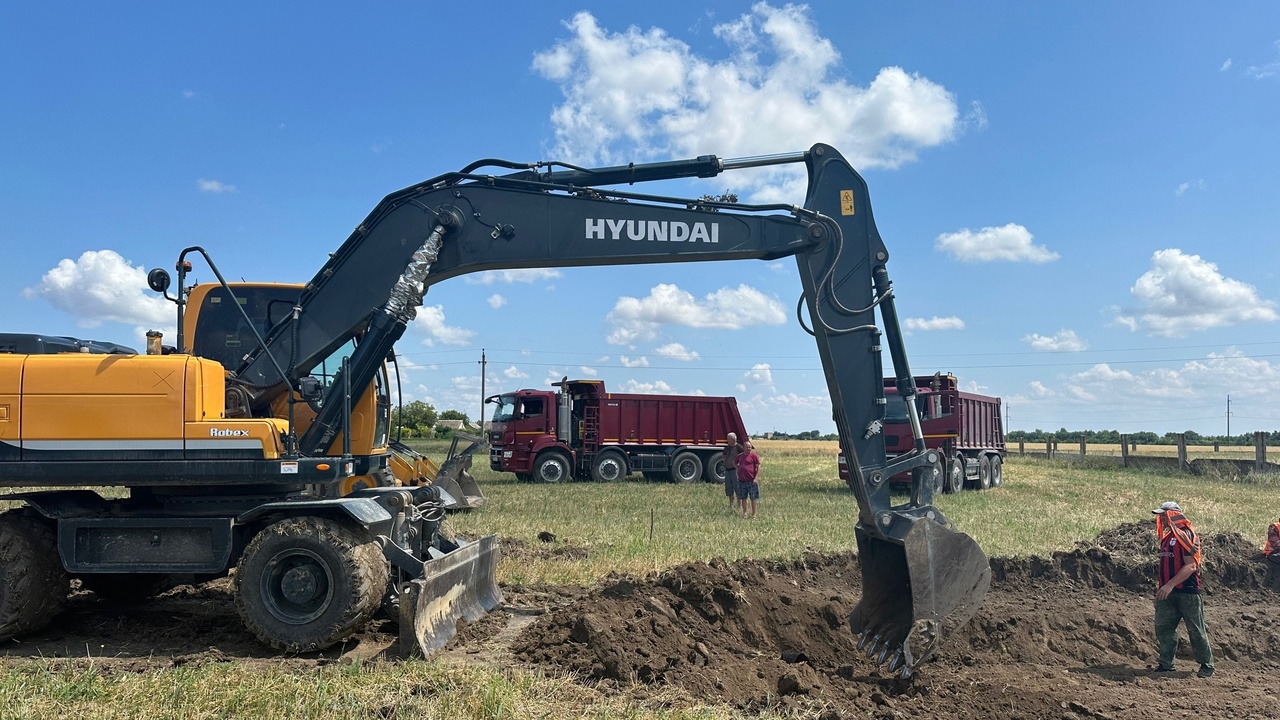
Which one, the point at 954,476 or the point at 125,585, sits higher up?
the point at 954,476

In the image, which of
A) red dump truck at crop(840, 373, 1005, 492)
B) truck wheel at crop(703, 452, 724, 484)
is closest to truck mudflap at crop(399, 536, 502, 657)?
red dump truck at crop(840, 373, 1005, 492)

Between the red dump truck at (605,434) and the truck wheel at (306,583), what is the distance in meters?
18.6

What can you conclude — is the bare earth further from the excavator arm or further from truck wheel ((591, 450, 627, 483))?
truck wheel ((591, 450, 627, 483))

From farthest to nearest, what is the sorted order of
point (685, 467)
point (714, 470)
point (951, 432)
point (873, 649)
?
point (714, 470) → point (685, 467) → point (951, 432) → point (873, 649)

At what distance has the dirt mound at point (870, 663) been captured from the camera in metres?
5.85

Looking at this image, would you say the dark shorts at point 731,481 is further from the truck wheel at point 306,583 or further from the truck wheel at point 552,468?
the truck wheel at point 306,583

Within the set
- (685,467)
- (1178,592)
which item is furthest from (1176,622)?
(685,467)

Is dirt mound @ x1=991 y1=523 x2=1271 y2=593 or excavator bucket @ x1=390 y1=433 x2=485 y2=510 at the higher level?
excavator bucket @ x1=390 y1=433 x2=485 y2=510

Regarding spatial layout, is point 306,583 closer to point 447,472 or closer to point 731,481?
point 447,472

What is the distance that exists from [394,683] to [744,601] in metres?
3.27

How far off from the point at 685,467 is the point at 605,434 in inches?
105

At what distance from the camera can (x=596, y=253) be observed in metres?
7.23

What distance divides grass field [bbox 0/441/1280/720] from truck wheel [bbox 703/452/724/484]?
159 centimetres

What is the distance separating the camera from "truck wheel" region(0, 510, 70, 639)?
661 centimetres
